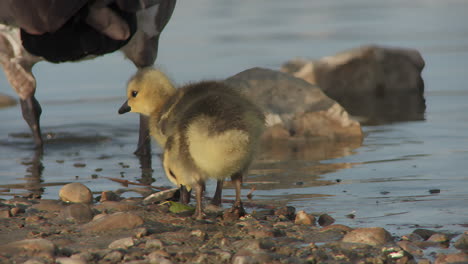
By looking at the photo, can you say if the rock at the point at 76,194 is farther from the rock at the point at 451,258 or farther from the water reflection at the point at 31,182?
the rock at the point at 451,258

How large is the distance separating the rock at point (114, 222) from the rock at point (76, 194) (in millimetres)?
686

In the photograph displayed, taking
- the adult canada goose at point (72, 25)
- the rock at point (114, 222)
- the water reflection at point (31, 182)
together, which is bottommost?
the water reflection at point (31, 182)

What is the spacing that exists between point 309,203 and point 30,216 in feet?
4.93

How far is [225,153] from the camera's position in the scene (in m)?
4.27

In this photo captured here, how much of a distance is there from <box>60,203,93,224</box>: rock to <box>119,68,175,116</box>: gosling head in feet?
2.39

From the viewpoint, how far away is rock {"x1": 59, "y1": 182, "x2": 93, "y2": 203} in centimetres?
489

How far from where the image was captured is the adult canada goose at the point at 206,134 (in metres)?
4.26

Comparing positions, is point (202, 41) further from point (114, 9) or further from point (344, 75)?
point (114, 9)

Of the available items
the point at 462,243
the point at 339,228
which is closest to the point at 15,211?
the point at 339,228

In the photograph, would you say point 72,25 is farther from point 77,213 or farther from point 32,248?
point 32,248

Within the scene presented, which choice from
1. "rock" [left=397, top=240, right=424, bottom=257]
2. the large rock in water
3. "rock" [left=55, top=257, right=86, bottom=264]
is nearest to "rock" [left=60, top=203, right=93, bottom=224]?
"rock" [left=55, top=257, right=86, bottom=264]

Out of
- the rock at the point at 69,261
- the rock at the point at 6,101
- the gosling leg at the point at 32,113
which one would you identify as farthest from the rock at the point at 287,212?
the rock at the point at 6,101

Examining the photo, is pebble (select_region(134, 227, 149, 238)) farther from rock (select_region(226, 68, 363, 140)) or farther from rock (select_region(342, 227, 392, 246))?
rock (select_region(226, 68, 363, 140))

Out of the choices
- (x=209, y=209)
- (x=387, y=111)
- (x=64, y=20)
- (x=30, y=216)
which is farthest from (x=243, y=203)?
(x=387, y=111)
